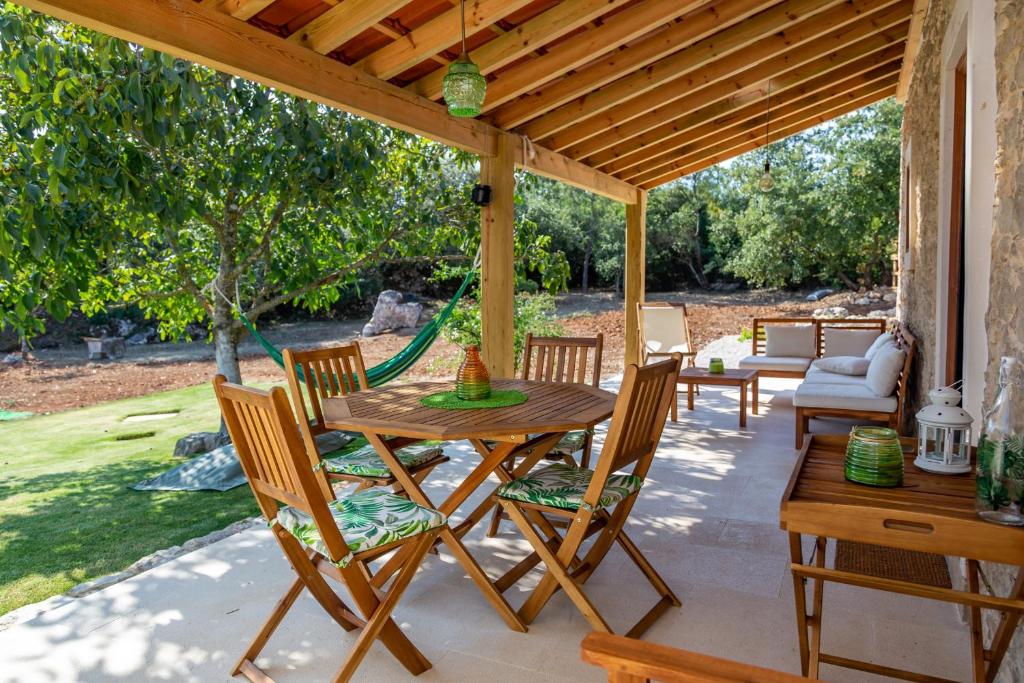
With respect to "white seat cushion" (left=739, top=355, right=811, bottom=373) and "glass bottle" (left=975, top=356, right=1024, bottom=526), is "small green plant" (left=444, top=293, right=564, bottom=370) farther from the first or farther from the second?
"glass bottle" (left=975, top=356, right=1024, bottom=526)

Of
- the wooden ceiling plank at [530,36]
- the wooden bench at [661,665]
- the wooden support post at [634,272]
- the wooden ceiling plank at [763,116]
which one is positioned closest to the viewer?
the wooden bench at [661,665]

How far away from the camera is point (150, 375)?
9312 mm

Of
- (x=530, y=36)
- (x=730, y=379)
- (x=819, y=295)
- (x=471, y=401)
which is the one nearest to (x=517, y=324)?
(x=730, y=379)

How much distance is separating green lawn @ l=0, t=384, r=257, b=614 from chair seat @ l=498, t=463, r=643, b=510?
184 cm

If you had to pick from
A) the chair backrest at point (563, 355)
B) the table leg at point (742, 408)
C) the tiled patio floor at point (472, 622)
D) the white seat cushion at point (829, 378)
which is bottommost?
the tiled patio floor at point (472, 622)

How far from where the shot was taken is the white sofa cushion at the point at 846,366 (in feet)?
17.5

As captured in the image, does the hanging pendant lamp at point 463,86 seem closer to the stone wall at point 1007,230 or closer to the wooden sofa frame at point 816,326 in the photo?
the stone wall at point 1007,230

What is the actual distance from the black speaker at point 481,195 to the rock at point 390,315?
8.07m

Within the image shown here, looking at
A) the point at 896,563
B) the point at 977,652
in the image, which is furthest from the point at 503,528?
the point at 977,652

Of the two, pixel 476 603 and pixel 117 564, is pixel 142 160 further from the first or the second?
pixel 476 603

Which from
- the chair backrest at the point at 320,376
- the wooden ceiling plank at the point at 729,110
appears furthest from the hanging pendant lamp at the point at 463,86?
the wooden ceiling plank at the point at 729,110

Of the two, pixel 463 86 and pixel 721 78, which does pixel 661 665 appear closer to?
pixel 463 86

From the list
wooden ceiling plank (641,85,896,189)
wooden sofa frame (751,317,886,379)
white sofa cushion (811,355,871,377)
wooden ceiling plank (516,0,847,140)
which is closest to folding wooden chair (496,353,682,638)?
wooden ceiling plank (516,0,847,140)

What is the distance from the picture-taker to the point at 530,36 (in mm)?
3543
